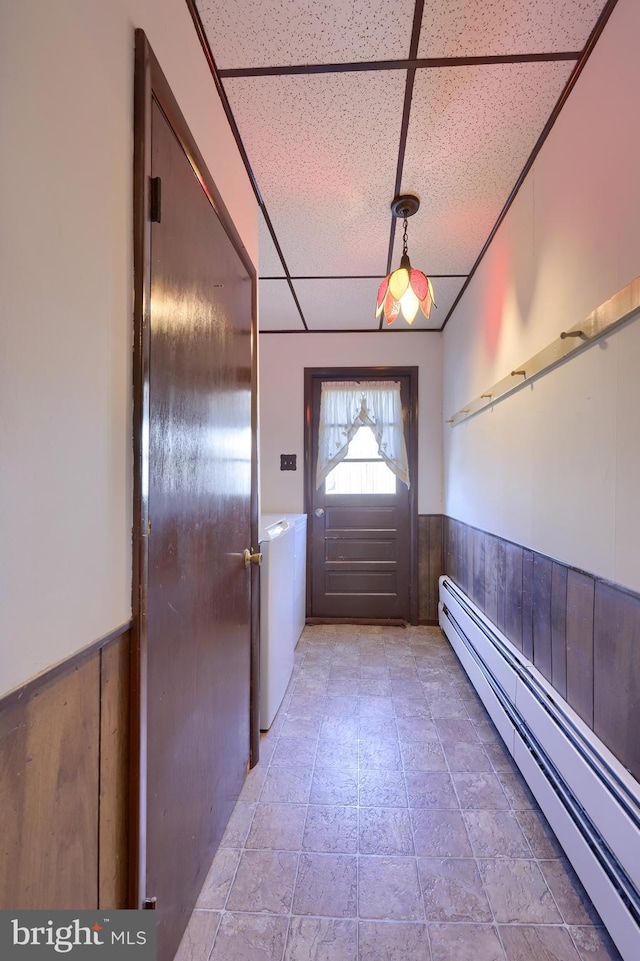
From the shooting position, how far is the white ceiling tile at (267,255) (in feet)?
7.29

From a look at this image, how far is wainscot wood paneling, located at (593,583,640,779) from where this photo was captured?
3.60 feet

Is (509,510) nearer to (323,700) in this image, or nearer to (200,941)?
(323,700)

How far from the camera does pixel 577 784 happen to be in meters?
1.23

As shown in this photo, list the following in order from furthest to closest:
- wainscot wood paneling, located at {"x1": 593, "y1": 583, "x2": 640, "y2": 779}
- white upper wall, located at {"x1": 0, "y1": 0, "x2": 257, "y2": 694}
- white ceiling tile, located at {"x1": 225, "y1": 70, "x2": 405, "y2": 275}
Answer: white ceiling tile, located at {"x1": 225, "y1": 70, "x2": 405, "y2": 275} → wainscot wood paneling, located at {"x1": 593, "y1": 583, "x2": 640, "y2": 779} → white upper wall, located at {"x1": 0, "y1": 0, "x2": 257, "y2": 694}

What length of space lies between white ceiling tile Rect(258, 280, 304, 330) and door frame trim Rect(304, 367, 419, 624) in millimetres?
421

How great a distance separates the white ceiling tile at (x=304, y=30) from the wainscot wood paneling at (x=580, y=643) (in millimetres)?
1752

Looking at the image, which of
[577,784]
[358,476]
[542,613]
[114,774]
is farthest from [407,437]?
[114,774]

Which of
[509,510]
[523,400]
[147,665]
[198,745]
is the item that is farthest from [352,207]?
[198,745]

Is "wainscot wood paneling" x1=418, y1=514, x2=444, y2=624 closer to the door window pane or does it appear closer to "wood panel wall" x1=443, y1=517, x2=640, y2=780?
the door window pane

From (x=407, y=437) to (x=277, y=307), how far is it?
1516mm

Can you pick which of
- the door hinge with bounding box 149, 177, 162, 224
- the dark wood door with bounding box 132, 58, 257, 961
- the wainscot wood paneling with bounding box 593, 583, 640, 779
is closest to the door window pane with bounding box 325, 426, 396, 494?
the dark wood door with bounding box 132, 58, 257, 961

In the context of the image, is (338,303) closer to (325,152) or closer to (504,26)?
(325,152)

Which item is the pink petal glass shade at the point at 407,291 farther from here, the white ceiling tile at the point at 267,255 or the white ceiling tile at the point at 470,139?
the white ceiling tile at the point at 267,255

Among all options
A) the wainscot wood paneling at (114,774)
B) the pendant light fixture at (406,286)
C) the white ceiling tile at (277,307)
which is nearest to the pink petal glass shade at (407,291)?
the pendant light fixture at (406,286)
